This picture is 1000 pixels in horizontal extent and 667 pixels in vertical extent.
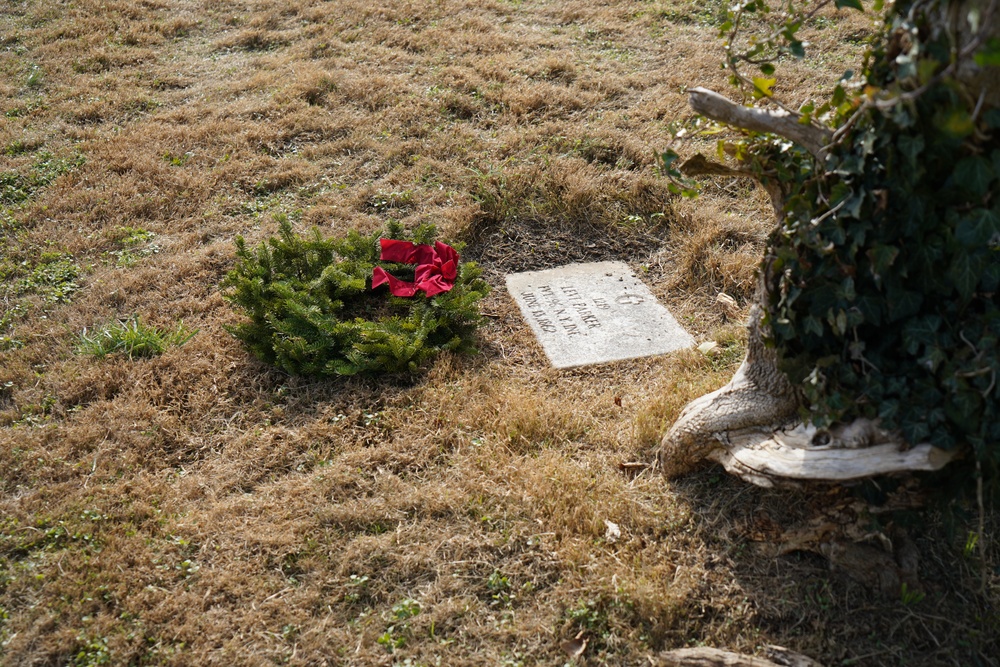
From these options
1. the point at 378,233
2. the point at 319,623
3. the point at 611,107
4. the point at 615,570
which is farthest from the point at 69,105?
the point at 615,570

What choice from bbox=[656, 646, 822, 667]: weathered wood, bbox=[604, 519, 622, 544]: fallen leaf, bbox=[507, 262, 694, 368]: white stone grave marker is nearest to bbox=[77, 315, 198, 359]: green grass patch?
bbox=[507, 262, 694, 368]: white stone grave marker

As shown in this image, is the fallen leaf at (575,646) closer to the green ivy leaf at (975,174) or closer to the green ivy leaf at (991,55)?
the green ivy leaf at (975,174)

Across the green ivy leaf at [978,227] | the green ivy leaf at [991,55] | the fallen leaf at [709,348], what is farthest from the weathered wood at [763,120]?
the fallen leaf at [709,348]

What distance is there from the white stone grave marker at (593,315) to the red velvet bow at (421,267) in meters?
0.41

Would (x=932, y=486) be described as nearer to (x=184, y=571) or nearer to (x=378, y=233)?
(x=184, y=571)

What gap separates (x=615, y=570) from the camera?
2857 mm

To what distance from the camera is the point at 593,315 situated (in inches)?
167

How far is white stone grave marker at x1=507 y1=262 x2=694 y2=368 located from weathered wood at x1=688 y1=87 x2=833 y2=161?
1.42 m

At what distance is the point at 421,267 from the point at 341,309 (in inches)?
17.1

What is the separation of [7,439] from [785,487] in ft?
9.90

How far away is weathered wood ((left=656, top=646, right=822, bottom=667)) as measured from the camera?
2486 millimetres

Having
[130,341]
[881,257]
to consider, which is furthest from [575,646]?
[130,341]

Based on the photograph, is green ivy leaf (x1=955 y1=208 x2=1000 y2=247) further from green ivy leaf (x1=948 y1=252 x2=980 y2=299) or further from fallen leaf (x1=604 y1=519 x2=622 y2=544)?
fallen leaf (x1=604 y1=519 x2=622 y2=544)

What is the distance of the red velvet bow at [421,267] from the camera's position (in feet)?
13.3
